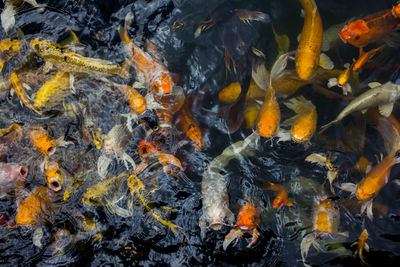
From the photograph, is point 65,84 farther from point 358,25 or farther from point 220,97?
point 358,25

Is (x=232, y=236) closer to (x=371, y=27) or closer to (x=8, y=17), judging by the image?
(x=371, y=27)

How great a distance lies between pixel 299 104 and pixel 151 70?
5.34ft

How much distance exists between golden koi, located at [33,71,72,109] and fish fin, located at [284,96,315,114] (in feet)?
7.97

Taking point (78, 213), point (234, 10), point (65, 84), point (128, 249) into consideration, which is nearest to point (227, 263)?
point (128, 249)

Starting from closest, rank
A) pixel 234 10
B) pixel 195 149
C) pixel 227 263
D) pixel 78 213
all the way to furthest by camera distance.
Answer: pixel 227 263, pixel 78 213, pixel 195 149, pixel 234 10

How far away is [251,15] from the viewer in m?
3.43

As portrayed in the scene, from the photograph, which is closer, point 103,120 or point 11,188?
point 11,188

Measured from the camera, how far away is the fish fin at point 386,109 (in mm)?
2656

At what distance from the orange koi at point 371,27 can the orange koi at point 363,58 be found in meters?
0.10

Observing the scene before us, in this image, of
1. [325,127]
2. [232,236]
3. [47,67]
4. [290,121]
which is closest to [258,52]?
[290,121]

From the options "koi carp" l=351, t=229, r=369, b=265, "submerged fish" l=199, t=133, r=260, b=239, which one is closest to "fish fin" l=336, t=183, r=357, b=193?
"koi carp" l=351, t=229, r=369, b=265

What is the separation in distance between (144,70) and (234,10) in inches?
51.9

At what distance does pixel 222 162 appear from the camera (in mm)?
3023

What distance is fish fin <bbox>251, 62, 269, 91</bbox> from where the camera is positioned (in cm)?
302
